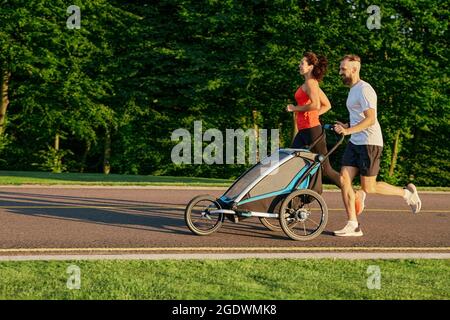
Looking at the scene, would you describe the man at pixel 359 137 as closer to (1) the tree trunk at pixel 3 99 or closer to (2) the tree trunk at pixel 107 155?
(1) the tree trunk at pixel 3 99

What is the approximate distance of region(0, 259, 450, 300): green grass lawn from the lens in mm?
5059

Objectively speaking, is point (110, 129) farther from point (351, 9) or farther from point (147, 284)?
point (147, 284)

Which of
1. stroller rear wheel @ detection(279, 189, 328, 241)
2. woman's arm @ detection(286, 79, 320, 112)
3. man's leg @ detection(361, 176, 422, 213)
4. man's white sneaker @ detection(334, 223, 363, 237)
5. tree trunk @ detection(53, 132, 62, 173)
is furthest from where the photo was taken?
tree trunk @ detection(53, 132, 62, 173)

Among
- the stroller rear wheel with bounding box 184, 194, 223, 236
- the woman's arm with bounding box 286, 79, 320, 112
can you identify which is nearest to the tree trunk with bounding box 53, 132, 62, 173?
the stroller rear wheel with bounding box 184, 194, 223, 236

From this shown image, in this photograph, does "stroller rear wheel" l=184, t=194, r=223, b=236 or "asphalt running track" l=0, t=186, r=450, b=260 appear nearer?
"asphalt running track" l=0, t=186, r=450, b=260

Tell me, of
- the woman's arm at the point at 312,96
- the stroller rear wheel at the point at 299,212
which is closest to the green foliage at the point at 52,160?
the woman's arm at the point at 312,96

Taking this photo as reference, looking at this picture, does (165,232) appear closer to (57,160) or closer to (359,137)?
(359,137)

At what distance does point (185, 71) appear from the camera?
28.8 m

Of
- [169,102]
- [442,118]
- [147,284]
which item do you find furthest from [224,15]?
[147,284]

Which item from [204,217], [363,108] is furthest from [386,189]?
[204,217]

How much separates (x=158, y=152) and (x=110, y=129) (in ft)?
8.82

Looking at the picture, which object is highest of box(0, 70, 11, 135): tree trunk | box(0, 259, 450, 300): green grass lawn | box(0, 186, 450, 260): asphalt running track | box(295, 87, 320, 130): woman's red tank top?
box(0, 70, 11, 135): tree trunk

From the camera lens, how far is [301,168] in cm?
795

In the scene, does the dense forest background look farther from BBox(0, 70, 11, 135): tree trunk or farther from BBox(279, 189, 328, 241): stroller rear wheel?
BBox(279, 189, 328, 241): stroller rear wheel
